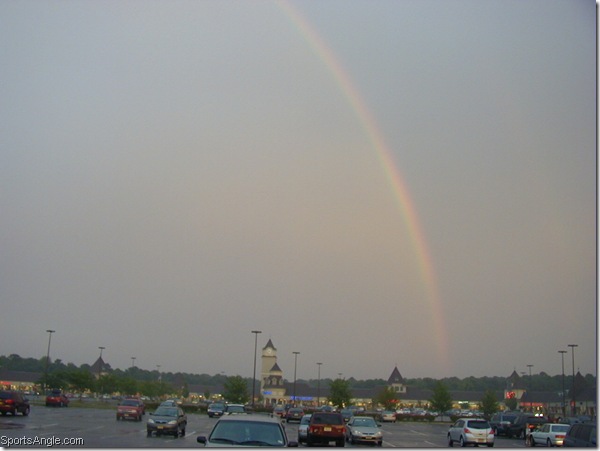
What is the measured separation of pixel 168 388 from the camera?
168 metres

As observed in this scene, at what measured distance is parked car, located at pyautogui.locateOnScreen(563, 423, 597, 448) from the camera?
84.1 feet

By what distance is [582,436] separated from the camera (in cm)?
2666

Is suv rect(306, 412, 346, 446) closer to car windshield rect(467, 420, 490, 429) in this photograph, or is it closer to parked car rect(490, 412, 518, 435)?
car windshield rect(467, 420, 490, 429)

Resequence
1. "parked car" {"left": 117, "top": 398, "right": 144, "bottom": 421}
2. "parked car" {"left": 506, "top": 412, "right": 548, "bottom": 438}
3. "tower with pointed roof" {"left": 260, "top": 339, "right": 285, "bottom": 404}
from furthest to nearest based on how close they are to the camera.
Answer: "tower with pointed roof" {"left": 260, "top": 339, "right": 285, "bottom": 404} < "parked car" {"left": 117, "top": 398, "right": 144, "bottom": 421} < "parked car" {"left": 506, "top": 412, "right": 548, "bottom": 438}

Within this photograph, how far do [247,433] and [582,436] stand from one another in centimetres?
1682

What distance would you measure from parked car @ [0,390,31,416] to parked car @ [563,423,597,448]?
122ft

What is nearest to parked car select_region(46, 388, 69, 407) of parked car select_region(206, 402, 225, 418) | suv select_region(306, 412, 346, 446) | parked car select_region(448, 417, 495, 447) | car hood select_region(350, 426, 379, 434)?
parked car select_region(206, 402, 225, 418)

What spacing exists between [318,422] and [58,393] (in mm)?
48610

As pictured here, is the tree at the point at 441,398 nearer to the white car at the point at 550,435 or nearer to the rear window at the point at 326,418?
the white car at the point at 550,435

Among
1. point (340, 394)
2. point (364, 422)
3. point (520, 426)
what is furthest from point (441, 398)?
point (364, 422)

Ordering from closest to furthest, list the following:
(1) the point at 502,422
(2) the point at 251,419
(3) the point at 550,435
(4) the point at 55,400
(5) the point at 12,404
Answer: (2) the point at 251,419, (3) the point at 550,435, (5) the point at 12,404, (1) the point at 502,422, (4) the point at 55,400

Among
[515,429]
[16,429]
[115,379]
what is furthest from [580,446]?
[115,379]

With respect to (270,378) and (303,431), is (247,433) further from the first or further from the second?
(270,378)

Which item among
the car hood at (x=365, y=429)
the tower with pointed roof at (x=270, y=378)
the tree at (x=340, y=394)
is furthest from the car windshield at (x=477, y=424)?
the tower with pointed roof at (x=270, y=378)
